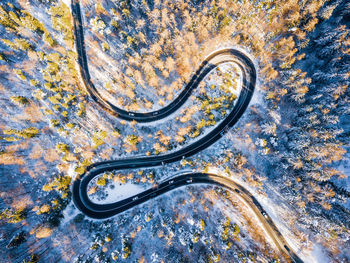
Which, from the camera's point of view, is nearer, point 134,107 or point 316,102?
point 316,102

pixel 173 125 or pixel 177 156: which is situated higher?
pixel 173 125

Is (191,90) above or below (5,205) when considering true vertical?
above

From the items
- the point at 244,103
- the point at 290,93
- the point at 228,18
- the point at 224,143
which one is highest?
the point at 228,18

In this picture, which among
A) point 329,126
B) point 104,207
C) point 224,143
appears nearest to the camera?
point 329,126

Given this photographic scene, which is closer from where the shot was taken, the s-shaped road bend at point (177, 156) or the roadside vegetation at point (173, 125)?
the roadside vegetation at point (173, 125)

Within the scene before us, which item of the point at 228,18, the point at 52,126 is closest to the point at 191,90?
the point at 228,18

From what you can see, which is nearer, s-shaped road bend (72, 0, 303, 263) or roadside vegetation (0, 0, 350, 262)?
roadside vegetation (0, 0, 350, 262)

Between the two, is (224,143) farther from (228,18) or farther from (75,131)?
(75,131)

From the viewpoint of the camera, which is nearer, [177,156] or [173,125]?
[177,156]
